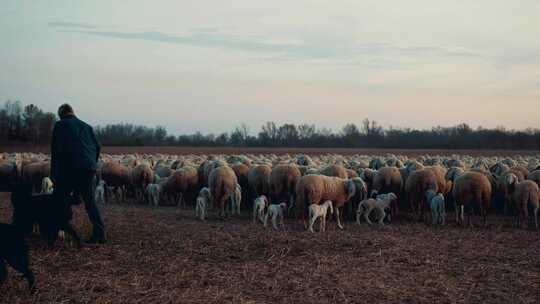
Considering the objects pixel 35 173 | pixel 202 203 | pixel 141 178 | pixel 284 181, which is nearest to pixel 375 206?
pixel 284 181

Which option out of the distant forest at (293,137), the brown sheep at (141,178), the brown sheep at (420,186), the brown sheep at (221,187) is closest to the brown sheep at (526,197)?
the brown sheep at (420,186)

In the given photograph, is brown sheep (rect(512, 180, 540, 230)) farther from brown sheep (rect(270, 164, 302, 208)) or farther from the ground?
brown sheep (rect(270, 164, 302, 208))

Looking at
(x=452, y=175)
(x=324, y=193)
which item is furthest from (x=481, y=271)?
(x=452, y=175)

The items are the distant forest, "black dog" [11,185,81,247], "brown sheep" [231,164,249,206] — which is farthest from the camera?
the distant forest

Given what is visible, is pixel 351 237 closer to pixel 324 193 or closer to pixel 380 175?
pixel 324 193

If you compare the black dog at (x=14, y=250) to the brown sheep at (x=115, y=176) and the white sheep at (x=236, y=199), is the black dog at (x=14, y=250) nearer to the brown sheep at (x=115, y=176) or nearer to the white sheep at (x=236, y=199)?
the white sheep at (x=236, y=199)

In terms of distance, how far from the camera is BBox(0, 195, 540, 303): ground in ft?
21.4

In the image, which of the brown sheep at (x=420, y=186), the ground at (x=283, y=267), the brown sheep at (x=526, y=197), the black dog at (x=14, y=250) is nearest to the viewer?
the black dog at (x=14, y=250)

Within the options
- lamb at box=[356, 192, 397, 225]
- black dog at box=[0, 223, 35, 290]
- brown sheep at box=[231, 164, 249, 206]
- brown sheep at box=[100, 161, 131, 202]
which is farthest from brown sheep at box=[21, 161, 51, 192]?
black dog at box=[0, 223, 35, 290]

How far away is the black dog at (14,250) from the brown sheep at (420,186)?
36.9ft

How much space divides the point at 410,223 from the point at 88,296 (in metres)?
9.56

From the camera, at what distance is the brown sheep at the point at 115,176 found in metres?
20.0

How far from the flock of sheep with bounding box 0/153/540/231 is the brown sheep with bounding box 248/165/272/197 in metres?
0.02

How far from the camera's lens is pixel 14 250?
6227 millimetres
